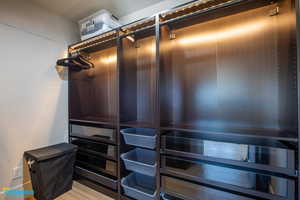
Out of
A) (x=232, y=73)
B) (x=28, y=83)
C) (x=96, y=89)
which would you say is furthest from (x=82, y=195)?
(x=232, y=73)

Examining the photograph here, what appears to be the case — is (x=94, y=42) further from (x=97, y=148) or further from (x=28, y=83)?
(x=97, y=148)

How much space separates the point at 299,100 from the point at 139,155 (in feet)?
5.08

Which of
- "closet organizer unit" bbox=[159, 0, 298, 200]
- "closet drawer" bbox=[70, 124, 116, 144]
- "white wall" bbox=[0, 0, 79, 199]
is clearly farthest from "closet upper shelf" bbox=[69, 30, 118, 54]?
"closet drawer" bbox=[70, 124, 116, 144]

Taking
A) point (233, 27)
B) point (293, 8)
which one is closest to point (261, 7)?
point (233, 27)

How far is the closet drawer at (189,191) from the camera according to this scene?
1.14 metres

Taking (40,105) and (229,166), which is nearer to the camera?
(229,166)

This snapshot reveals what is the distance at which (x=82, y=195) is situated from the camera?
1.72m

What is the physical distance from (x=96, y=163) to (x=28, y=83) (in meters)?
1.31

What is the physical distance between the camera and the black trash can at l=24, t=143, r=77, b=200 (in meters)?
1.53

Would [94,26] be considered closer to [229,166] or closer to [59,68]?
[59,68]

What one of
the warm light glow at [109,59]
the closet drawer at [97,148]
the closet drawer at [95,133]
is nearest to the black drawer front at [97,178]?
the closet drawer at [97,148]

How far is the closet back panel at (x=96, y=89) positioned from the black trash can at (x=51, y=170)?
583 millimetres

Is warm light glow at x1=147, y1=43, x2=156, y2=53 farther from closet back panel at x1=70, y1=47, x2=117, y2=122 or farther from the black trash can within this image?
the black trash can

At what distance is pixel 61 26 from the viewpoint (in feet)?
6.86
